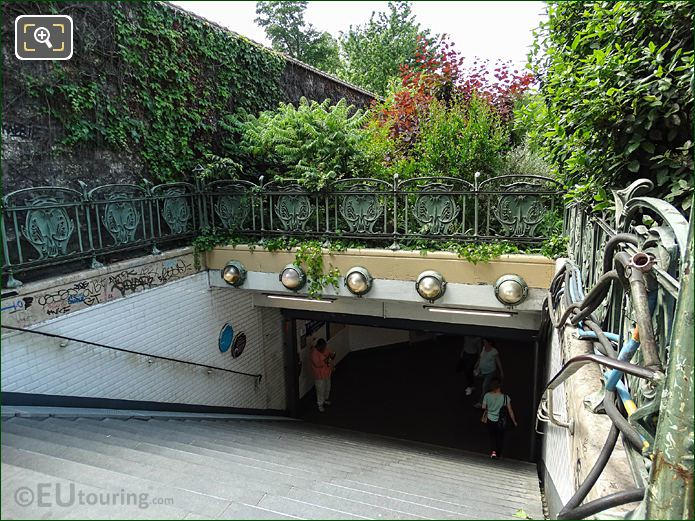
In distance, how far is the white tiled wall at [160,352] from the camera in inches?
183

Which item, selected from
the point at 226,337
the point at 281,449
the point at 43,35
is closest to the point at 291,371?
the point at 226,337

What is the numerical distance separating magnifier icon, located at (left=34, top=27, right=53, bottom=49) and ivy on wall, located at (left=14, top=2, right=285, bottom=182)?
0.78 ft

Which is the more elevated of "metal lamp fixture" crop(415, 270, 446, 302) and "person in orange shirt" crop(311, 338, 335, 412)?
"metal lamp fixture" crop(415, 270, 446, 302)

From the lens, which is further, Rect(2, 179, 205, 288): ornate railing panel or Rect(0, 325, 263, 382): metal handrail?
Rect(2, 179, 205, 288): ornate railing panel

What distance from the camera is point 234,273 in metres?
7.09

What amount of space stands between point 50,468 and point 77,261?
A: 10.2 ft

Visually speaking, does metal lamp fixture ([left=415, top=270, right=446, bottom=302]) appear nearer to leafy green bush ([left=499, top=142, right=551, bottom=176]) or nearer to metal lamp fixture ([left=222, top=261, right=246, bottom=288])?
leafy green bush ([left=499, top=142, right=551, bottom=176])

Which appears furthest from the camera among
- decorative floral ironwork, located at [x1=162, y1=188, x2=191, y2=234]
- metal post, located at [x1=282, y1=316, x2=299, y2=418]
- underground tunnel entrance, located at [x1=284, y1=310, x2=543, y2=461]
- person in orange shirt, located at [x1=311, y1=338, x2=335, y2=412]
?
metal post, located at [x1=282, y1=316, x2=299, y2=418]

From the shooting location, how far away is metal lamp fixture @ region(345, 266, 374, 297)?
21.3 feet

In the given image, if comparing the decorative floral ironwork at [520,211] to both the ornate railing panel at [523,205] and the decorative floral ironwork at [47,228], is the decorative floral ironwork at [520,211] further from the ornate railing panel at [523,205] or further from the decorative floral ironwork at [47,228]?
the decorative floral ironwork at [47,228]

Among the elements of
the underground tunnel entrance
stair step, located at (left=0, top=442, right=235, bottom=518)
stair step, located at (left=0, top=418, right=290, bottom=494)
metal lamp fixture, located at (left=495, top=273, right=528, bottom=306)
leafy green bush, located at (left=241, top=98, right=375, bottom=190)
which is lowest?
the underground tunnel entrance

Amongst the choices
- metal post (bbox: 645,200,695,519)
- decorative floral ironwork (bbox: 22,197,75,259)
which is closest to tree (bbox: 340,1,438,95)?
decorative floral ironwork (bbox: 22,197,75,259)

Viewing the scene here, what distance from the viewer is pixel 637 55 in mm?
3088

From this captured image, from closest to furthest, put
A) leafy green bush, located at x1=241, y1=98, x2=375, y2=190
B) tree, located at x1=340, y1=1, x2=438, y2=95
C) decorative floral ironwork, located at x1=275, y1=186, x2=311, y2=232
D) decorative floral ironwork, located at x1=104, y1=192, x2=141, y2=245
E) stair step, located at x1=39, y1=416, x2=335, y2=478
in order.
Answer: stair step, located at x1=39, y1=416, x2=335, y2=478
decorative floral ironwork, located at x1=104, y1=192, x2=141, y2=245
decorative floral ironwork, located at x1=275, y1=186, x2=311, y2=232
leafy green bush, located at x1=241, y1=98, x2=375, y2=190
tree, located at x1=340, y1=1, x2=438, y2=95
